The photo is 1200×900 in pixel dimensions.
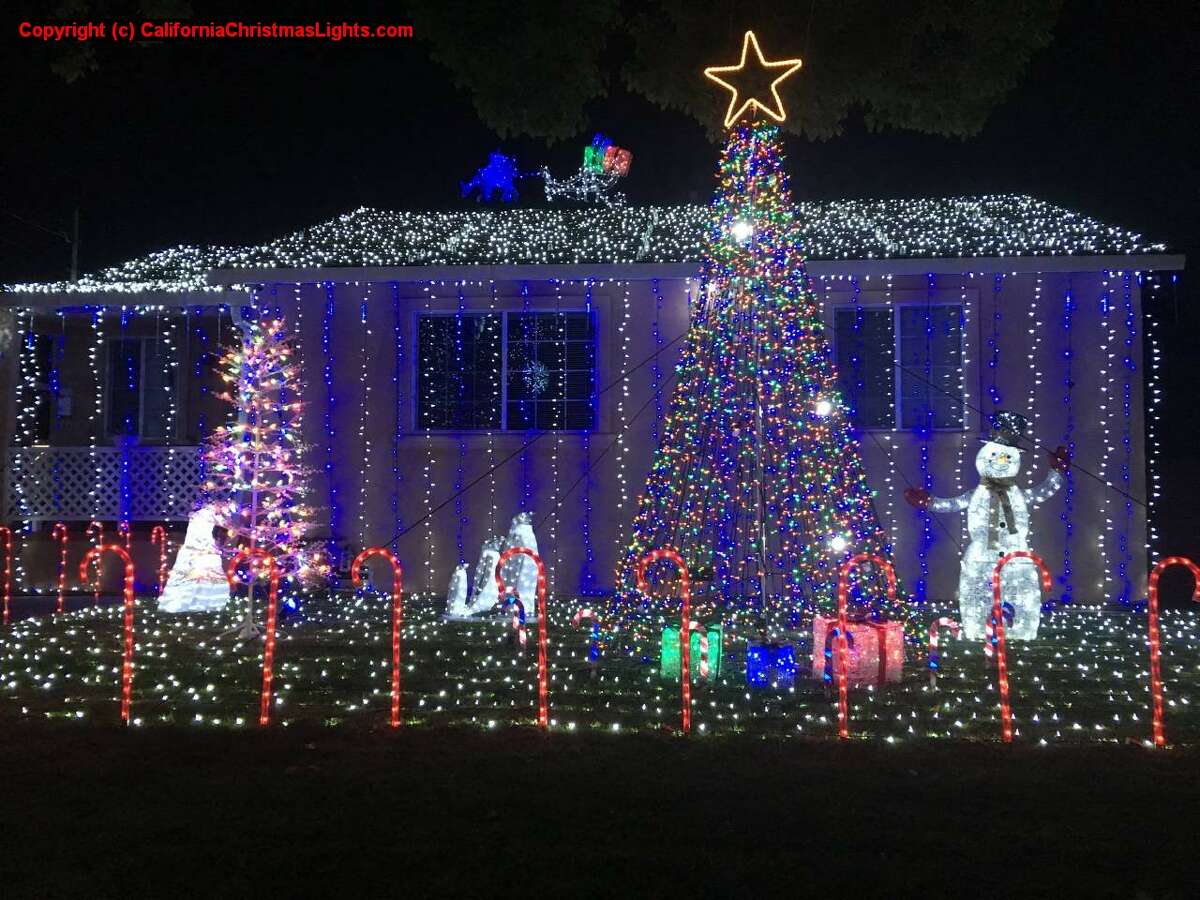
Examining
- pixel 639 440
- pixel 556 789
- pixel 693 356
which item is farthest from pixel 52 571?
pixel 556 789

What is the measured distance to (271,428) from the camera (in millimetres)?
10312

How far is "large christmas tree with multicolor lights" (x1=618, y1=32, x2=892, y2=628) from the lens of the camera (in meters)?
8.65

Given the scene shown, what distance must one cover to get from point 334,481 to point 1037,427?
864 cm

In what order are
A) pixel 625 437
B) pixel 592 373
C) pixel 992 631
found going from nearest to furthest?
pixel 992 631
pixel 625 437
pixel 592 373

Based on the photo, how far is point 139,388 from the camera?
53.1ft

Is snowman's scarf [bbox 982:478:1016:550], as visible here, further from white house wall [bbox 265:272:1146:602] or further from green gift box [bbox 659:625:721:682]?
green gift box [bbox 659:625:721:682]

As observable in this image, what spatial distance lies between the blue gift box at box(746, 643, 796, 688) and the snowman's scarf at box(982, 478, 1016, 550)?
3.23 metres

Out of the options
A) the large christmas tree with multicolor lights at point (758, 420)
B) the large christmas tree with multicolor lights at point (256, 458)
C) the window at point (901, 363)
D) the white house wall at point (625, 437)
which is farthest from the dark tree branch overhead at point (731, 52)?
the large christmas tree with multicolor lights at point (256, 458)

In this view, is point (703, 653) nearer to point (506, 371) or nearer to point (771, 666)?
point (771, 666)

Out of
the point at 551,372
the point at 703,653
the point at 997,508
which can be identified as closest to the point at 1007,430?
the point at 997,508

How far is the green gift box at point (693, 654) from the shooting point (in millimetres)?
7703

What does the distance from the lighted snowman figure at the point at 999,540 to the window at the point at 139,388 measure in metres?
11.7

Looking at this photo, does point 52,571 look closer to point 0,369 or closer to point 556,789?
point 0,369

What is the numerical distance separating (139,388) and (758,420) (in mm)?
11471
